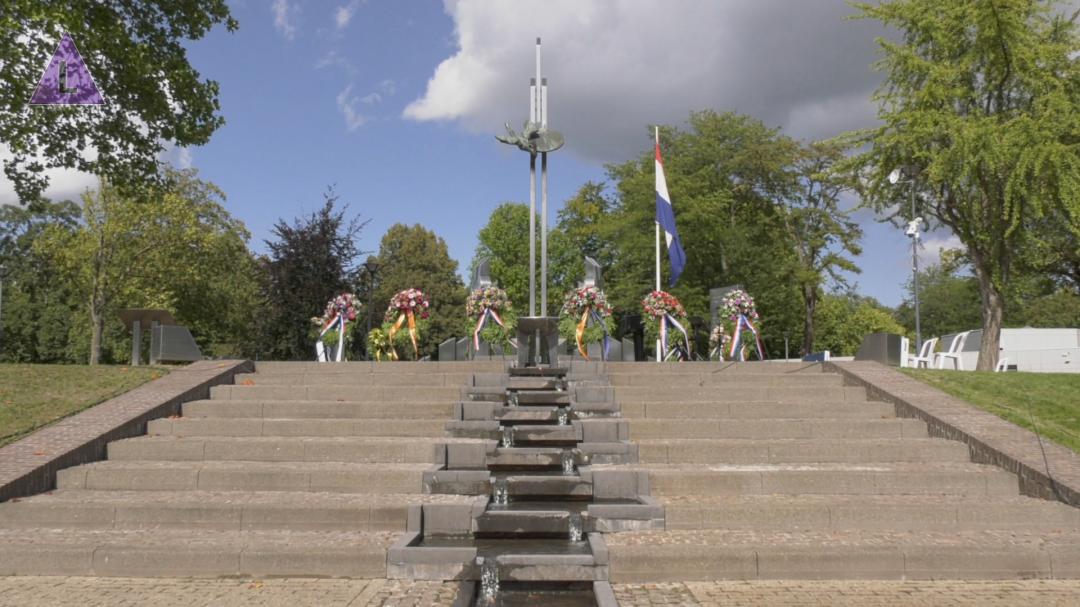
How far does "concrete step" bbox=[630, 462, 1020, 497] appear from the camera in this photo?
8102 mm

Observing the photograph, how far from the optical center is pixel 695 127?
39.2 metres

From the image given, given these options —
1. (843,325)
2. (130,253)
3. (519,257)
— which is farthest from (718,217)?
(843,325)

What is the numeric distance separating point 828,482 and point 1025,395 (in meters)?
5.38

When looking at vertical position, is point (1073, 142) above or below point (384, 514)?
above

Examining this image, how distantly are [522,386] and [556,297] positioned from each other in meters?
40.0

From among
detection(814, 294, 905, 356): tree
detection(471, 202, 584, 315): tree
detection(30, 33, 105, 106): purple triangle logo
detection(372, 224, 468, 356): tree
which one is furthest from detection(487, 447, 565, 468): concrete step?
detection(814, 294, 905, 356): tree

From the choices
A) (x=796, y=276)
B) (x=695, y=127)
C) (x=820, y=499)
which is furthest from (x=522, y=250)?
(x=820, y=499)

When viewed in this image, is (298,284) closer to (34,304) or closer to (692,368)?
(692,368)

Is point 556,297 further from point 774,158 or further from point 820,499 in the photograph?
point 820,499

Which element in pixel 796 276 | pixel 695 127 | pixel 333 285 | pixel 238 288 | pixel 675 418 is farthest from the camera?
pixel 238 288

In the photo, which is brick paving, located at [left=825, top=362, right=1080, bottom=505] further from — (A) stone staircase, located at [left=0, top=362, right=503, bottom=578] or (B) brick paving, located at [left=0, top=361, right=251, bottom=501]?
(B) brick paving, located at [left=0, top=361, right=251, bottom=501]

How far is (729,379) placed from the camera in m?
12.5

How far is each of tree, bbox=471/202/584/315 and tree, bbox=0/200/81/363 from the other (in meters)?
28.3

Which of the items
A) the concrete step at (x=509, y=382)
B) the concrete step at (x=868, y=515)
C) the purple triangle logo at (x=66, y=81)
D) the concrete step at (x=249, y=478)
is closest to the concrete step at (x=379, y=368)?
the concrete step at (x=509, y=382)
